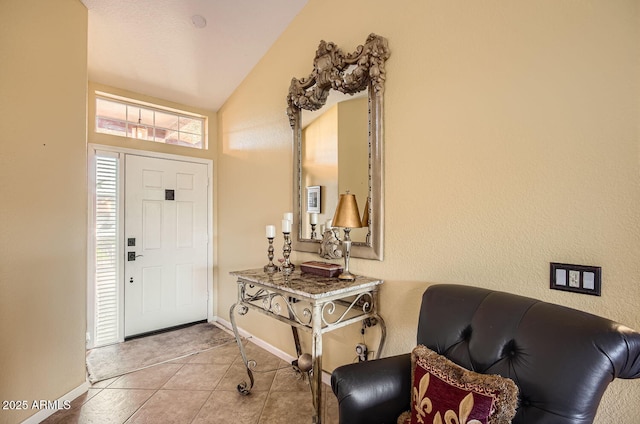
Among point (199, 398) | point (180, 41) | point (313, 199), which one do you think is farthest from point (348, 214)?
point (180, 41)

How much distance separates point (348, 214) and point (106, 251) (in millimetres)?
2751

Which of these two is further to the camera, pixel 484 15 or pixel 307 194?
pixel 307 194

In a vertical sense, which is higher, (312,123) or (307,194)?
(312,123)

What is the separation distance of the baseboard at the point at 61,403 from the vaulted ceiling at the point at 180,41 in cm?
288

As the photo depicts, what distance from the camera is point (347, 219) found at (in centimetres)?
197

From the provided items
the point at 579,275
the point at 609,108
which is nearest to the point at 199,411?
the point at 579,275

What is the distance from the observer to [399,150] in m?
1.92

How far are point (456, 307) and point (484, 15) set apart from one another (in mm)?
1490

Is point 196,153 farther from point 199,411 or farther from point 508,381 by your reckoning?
point 508,381

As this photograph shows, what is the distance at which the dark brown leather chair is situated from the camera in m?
0.94

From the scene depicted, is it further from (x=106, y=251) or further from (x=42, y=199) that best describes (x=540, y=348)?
(x=106, y=251)

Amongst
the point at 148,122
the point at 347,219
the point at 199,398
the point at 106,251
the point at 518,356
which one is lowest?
the point at 199,398

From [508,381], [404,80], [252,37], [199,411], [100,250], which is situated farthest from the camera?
[100,250]

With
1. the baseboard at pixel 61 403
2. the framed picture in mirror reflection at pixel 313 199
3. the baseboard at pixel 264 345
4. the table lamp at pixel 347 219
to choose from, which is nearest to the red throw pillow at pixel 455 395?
the table lamp at pixel 347 219
